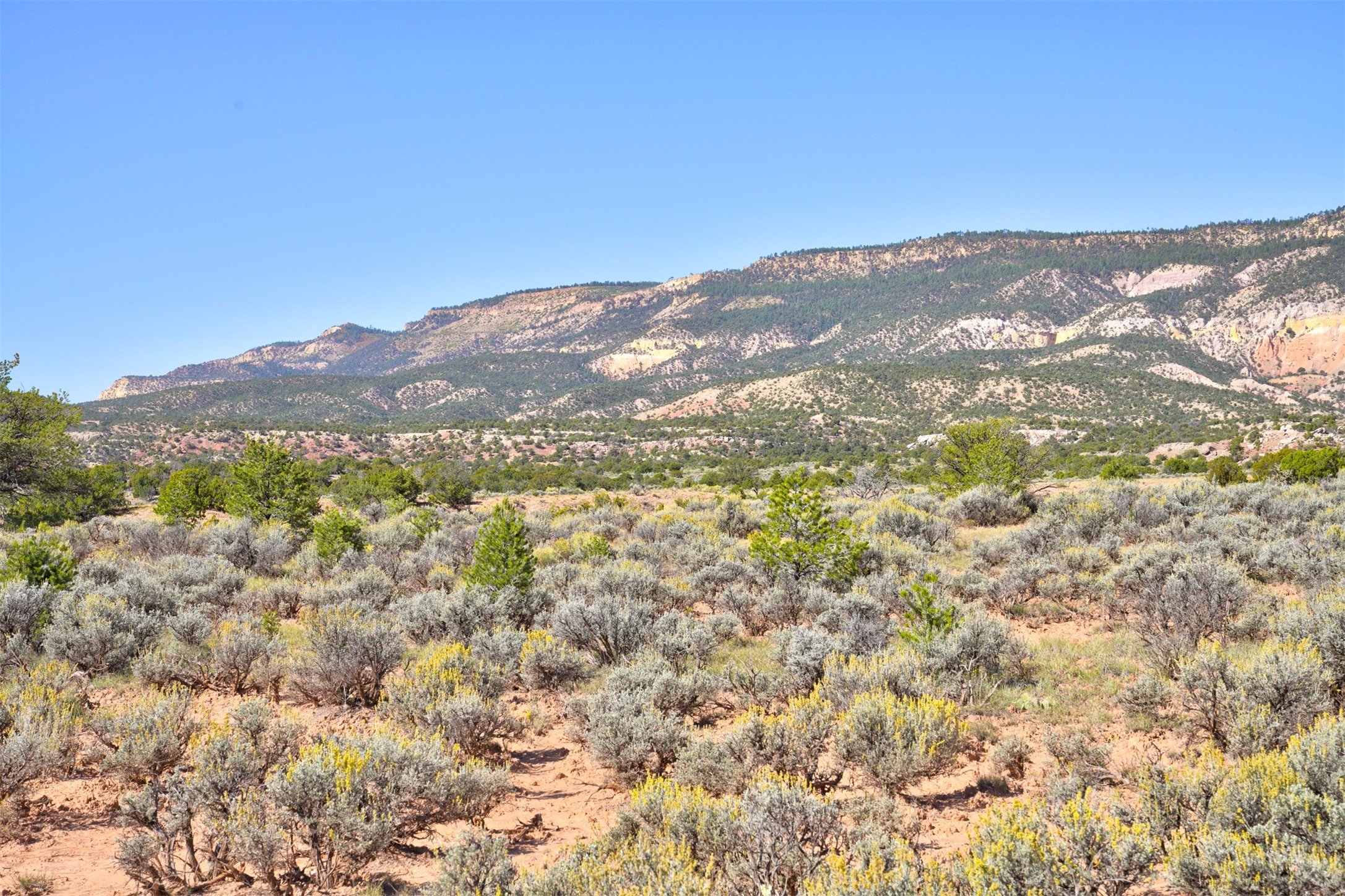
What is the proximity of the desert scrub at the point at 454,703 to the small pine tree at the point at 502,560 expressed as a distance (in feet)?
12.8

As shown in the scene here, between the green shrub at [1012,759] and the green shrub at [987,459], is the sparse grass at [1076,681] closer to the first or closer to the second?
the green shrub at [1012,759]

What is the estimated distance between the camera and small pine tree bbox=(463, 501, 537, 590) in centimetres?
1246

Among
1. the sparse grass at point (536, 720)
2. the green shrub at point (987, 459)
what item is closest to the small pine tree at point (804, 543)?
the sparse grass at point (536, 720)

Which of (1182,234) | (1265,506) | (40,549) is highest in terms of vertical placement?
(1182,234)

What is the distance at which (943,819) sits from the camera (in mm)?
6082

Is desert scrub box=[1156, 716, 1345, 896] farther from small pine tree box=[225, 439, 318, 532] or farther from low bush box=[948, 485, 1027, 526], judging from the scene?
small pine tree box=[225, 439, 318, 532]

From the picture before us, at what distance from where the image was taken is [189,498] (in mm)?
25766

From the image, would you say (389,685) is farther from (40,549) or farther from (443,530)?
(443,530)

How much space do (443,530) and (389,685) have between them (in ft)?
40.8

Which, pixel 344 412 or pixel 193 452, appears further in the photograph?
pixel 344 412

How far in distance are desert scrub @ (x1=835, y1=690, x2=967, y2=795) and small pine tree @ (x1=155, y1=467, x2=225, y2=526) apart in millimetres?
23434

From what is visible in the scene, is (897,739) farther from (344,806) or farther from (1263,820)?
(344,806)

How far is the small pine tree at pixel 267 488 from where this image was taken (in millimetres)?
22109

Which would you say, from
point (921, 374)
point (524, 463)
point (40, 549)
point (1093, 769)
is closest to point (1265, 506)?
point (1093, 769)
